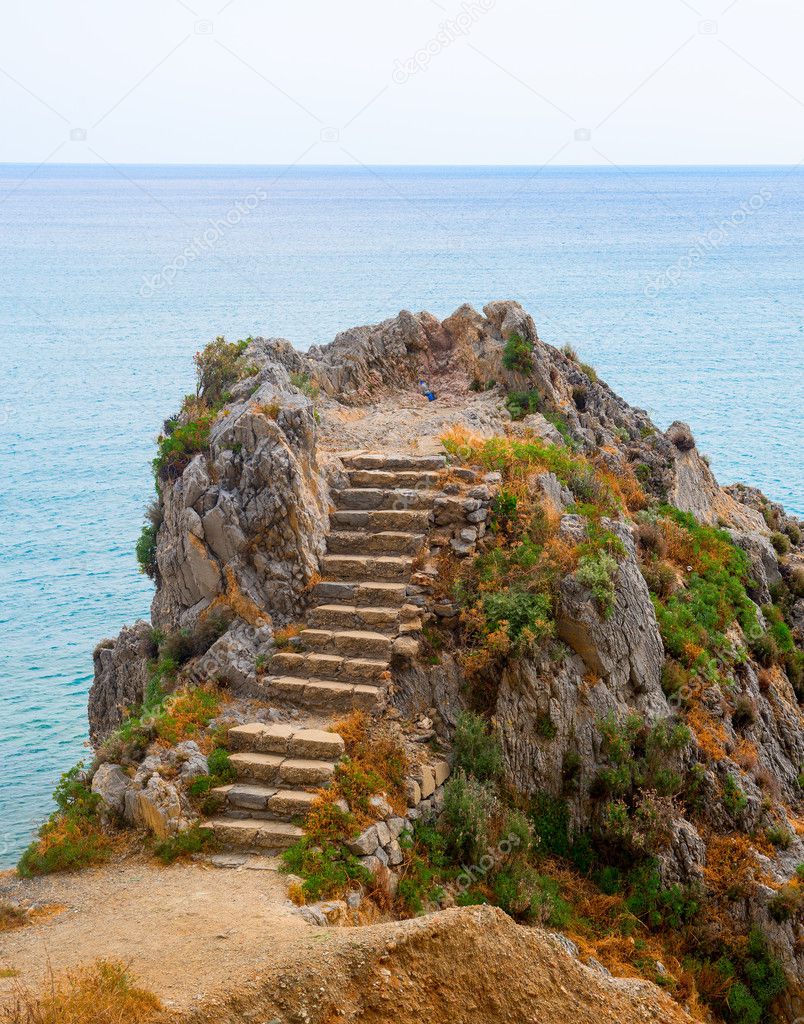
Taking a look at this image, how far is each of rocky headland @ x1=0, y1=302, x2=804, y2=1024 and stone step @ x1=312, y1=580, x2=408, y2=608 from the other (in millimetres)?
64

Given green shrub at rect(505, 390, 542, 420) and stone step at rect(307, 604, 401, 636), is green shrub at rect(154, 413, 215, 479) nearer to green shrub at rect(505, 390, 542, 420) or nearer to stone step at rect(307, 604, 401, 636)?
stone step at rect(307, 604, 401, 636)

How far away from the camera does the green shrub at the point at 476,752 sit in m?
16.5

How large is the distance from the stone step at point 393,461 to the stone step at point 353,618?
3.85 meters

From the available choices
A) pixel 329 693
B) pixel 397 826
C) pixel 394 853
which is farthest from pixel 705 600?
pixel 394 853

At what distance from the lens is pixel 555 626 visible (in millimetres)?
17703

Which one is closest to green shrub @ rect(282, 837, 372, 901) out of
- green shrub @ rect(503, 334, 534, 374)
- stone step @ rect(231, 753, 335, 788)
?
stone step @ rect(231, 753, 335, 788)

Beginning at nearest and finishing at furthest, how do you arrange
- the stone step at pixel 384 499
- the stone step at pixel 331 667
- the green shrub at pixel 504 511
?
the stone step at pixel 331 667 < the green shrub at pixel 504 511 < the stone step at pixel 384 499

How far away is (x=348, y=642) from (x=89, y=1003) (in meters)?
8.37

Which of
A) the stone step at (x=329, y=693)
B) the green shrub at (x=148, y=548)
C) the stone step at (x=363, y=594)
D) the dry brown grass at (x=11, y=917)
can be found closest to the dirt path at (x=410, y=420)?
the green shrub at (x=148, y=548)

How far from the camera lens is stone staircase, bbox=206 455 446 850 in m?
14.9

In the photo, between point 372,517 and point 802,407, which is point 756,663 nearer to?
point 372,517

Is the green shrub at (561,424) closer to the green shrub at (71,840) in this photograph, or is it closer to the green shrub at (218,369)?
the green shrub at (218,369)

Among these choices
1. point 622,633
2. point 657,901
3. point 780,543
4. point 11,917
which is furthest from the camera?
point 780,543

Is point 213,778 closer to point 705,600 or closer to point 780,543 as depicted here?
point 705,600
